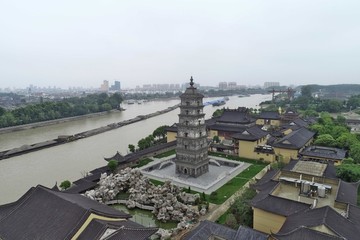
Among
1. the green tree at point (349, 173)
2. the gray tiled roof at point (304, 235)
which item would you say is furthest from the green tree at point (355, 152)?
the gray tiled roof at point (304, 235)

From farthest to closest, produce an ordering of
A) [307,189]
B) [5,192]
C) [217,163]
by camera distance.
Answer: [217,163], [5,192], [307,189]

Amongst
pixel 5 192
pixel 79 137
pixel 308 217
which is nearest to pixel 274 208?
pixel 308 217

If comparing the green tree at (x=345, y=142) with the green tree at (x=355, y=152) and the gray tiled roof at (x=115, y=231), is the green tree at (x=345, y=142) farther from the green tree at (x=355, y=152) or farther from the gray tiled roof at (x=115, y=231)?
the gray tiled roof at (x=115, y=231)

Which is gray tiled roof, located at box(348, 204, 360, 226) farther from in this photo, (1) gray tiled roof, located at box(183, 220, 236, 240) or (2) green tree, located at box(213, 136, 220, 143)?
(2) green tree, located at box(213, 136, 220, 143)

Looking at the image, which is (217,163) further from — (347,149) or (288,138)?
(347,149)

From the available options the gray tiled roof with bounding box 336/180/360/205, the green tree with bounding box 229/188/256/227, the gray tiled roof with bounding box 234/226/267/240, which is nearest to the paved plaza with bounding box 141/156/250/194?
the green tree with bounding box 229/188/256/227

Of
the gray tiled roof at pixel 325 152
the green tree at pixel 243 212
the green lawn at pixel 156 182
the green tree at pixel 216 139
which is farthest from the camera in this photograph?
the green tree at pixel 216 139
